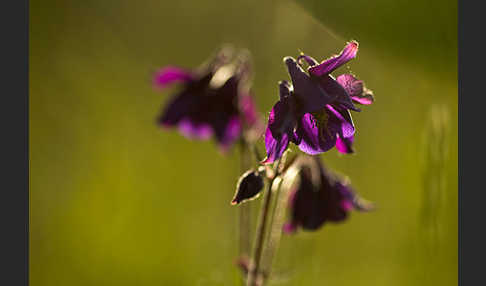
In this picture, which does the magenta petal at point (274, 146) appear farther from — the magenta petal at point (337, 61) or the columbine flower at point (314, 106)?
the magenta petal at point (337, 61)

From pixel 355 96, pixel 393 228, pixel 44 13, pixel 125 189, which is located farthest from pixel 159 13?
pixel 355 96

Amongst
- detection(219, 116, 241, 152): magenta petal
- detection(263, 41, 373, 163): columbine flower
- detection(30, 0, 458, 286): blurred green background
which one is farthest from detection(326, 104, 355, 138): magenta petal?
detection(219, 116, 241, 152): magenta petal

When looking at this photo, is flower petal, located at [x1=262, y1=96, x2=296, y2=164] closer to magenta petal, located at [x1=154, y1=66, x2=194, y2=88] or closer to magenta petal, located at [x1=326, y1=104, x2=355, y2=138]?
magenta petal, located at [x1=326, y1=104, x2=355, y2=138]

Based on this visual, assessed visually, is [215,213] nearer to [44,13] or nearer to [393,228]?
[393,228]

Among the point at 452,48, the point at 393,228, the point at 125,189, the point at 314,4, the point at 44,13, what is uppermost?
the point at 44,13

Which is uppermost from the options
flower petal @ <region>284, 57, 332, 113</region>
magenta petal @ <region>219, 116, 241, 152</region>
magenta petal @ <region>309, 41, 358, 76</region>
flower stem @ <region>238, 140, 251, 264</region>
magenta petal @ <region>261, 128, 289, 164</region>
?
magenta petal @ <region>309, 41, 358, 76</region>
